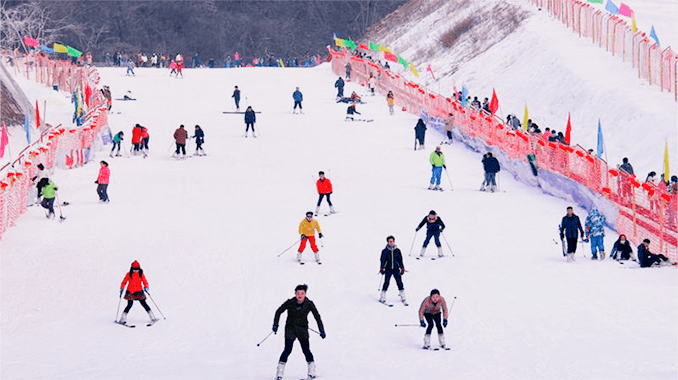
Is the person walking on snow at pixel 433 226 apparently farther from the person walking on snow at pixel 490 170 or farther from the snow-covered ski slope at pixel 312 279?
the person walking on snow at pixel 490 170

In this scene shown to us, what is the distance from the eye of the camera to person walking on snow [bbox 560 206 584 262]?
948 inches

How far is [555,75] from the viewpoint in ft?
157

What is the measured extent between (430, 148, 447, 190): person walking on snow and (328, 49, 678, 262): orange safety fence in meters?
2.78

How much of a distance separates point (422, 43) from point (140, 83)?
15850 mm

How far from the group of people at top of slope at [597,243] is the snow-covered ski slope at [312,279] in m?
0.33

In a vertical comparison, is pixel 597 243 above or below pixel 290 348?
above

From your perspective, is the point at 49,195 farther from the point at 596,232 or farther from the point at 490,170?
the point at 596,232

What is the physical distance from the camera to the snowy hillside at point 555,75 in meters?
38.9

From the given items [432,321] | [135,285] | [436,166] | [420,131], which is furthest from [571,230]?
[420,131]

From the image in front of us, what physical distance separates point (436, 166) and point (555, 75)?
17.5 meters

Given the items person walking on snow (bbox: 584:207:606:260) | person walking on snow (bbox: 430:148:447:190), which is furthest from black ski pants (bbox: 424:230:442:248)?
person walking on snow (bbox: 430:148:447:190)

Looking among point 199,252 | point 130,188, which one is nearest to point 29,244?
point 199,252

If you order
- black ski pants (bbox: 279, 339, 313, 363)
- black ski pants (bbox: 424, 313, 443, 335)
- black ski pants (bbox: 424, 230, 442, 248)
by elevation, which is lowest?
black ski pants (bbox: 279, 339, 313, 363)

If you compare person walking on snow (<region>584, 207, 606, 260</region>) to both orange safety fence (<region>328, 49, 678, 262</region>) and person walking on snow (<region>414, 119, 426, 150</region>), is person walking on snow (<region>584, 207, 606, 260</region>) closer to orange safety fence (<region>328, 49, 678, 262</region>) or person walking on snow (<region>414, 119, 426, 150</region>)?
orange safety fence (<region>328, 49, 678, 262</region>)
